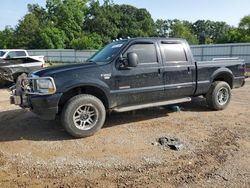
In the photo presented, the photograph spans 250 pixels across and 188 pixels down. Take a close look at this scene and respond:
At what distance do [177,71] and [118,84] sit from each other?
1604mm

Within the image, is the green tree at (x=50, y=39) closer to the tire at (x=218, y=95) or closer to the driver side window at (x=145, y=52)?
the tire at (x=218, y=95)

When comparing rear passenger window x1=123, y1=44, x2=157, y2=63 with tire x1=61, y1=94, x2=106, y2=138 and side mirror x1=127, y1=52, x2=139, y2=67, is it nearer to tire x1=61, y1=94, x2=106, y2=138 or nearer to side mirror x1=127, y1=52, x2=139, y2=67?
side mirror x1=127, y1=52, x2=139, y2=67

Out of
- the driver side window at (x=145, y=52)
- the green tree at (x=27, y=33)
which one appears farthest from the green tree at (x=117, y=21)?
the driver side window at (x=145, y=52)

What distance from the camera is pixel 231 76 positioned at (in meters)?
8.35

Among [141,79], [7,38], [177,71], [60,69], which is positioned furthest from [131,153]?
[7,38]

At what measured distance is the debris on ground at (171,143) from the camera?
5.39m

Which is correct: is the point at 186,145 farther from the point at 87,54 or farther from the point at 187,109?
the point at 87,54

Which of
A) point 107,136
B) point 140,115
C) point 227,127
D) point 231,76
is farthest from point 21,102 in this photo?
point 231,76

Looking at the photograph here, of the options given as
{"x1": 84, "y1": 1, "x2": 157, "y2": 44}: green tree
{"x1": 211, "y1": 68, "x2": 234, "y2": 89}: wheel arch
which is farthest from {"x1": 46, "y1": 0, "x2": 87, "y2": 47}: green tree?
{"x1": 211, "y1": 68, "x2": 234, "y2": 89}: wheel arch

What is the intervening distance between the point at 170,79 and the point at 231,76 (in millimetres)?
2237

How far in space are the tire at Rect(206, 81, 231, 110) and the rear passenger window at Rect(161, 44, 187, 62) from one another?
48.3 inches

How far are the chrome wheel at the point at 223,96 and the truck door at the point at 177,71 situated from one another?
1022 mm

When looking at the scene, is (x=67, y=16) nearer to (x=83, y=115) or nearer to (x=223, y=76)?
(x=223, y=76)

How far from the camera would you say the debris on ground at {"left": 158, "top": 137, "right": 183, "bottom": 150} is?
17.7 feet
